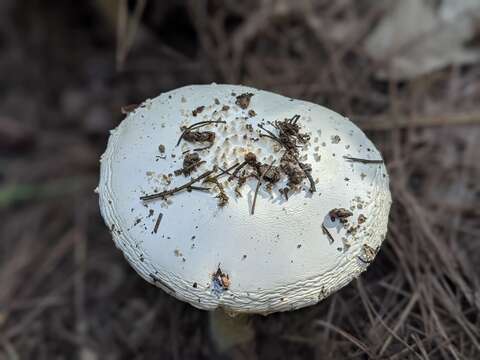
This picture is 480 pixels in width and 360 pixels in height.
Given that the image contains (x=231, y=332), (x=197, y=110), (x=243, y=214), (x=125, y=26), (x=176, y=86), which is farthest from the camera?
(x=176, y=86)

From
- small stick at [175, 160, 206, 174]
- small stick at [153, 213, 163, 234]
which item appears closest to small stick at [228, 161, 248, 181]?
small stick at [175, 160, 206, 174]

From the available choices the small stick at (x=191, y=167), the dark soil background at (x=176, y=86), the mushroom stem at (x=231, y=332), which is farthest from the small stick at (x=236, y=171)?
the dark soil background at (x=176, y=86)

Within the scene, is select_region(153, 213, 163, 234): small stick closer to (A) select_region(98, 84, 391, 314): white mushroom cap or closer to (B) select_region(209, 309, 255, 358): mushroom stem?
(A) select_region(98, 84, 391, 314): white mushroom cap

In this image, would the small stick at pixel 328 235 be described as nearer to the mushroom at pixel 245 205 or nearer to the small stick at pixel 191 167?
the mushroom at pixel 245 205

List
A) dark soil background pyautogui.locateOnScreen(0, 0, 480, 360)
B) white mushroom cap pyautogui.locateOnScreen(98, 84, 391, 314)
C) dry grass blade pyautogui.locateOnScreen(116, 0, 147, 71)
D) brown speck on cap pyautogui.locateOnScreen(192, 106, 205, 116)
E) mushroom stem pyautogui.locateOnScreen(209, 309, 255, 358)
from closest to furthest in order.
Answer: white mushroom cap pyautogui.locateOnScreen(98, 84, 391, 314), brown speck on cap pyautogui.locateOnScreen(192, 106, 205, 116), mushroom stem pyautogui.locateOnScreen(209, 309, 255, 358), dark soil background pyautogui.locateOnScreen(0, 0, 480, 360), dry grass blade pyautogui.locateOnScreen(116, 0, 147, 71)

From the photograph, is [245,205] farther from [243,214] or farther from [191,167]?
[191,167]

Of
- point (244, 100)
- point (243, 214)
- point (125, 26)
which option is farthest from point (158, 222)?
point (125, 26)
